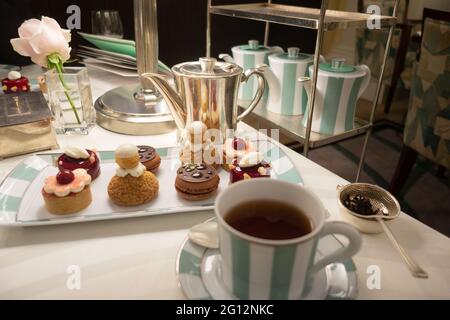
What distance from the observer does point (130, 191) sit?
0.49 meters

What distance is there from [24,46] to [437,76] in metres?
1.21

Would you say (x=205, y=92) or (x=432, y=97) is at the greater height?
(x=205, y=92)

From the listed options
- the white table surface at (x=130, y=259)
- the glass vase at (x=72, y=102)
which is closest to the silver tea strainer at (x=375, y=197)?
the white table surface at (x=130, y=259)

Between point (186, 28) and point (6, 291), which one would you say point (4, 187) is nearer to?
point (6, 291)

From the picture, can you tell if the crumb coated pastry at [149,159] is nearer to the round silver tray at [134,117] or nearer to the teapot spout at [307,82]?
the round silver tray at [134,117]

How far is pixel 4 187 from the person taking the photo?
0.51 m

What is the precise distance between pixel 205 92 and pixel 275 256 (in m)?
0.35

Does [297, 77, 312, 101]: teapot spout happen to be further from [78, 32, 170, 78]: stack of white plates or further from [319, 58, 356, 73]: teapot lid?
[78, 32, 170, 78]: stack of white plates

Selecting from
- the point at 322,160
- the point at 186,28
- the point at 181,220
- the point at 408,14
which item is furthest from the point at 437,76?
the point at 408,14

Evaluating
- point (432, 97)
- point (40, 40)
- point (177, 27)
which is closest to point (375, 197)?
point (40, 40)

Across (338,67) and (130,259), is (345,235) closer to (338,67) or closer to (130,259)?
(130,259)

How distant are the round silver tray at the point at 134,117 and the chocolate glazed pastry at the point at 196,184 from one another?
23cm

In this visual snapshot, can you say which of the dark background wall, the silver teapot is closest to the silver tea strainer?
the silver teapot
